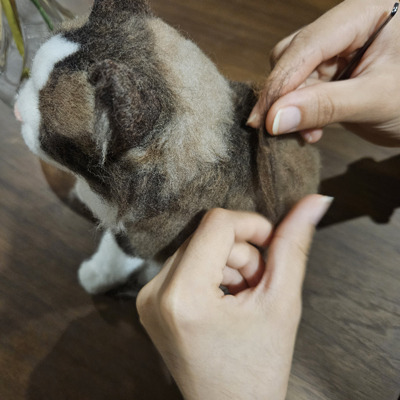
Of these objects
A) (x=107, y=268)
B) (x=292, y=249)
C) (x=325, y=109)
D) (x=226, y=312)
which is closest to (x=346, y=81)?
(x=325, y=109)

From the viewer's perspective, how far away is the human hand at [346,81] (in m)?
0.43

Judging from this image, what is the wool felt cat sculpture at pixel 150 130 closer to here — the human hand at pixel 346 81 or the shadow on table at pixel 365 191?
the human hand at pixel 346 81

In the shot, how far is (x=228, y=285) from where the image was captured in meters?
0.48

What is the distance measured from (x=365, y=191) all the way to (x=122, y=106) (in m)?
0.65

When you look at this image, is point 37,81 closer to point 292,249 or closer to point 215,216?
point 215,216

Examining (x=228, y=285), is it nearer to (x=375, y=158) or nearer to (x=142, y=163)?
(x=142, y=163)

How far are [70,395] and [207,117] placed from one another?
566 mm

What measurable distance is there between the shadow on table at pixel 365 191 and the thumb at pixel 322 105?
0.90 feet

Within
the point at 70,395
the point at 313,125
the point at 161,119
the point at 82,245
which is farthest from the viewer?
the point at 82,245

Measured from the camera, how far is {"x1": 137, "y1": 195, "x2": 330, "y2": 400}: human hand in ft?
1.18

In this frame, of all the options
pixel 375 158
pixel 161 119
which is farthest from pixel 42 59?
pixel 375 158

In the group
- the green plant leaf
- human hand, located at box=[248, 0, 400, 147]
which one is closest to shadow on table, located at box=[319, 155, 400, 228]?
human hand, located at box=[248, 0, 400, 147]

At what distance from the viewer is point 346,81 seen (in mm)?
459

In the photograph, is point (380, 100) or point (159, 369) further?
point (159, 369)
